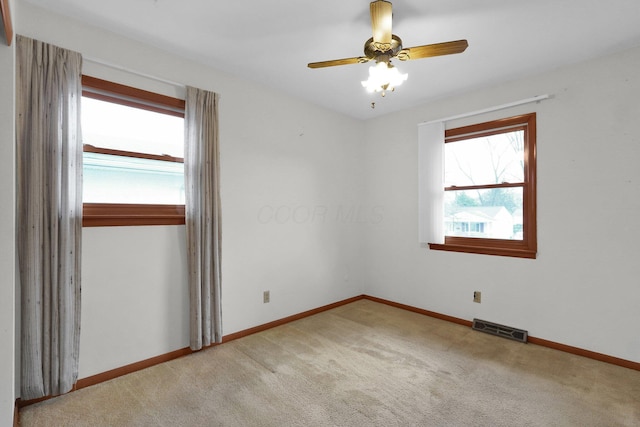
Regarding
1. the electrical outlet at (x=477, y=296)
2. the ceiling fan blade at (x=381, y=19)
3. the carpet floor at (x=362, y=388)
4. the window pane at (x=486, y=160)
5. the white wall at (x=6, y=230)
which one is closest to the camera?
the white wall at (x=6, y=230)

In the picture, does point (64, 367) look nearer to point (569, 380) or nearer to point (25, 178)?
point (25, 178)

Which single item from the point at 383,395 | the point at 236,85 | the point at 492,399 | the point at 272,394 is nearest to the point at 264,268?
the point at 272,394

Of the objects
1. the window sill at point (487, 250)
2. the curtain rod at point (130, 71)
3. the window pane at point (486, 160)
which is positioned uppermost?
the curtain rod at point (130, 71)

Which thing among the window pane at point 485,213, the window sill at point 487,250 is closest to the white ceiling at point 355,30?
the window pane at point 485,213

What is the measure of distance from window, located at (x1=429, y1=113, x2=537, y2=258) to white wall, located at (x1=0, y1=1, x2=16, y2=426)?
365 cm

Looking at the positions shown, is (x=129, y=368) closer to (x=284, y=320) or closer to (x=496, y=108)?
(x=284, y=320)

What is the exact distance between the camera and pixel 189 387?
217 cm

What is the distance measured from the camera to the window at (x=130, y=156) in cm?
223

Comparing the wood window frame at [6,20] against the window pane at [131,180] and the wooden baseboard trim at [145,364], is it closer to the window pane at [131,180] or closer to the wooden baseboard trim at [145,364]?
the window pane at [131,180]

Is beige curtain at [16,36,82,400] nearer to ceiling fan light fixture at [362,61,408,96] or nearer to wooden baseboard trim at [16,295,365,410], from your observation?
wooden baseboard trim at [16,295,365,410]

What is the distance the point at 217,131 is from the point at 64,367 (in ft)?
6.83

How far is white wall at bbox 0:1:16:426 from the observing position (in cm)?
142

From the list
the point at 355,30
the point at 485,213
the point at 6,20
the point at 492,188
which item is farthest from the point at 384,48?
the point at 485,213

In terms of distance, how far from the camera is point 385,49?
1872mm
